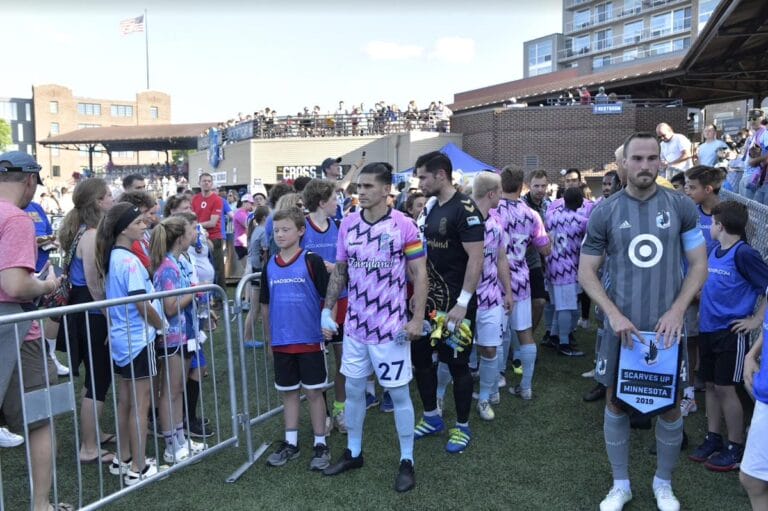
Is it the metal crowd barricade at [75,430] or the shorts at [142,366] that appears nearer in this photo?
the metal crowd barricade at [75,430]

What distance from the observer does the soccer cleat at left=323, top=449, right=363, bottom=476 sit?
4.03 meters

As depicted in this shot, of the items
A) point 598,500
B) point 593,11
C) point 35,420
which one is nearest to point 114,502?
point 35,420

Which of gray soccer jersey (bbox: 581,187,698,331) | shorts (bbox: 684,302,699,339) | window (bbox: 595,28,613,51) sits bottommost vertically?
shorts (bbox: 684,302,699,339)

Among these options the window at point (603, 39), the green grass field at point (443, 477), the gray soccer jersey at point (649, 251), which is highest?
the window at point (603, 39)

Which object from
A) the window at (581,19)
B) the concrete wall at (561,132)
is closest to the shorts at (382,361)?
the concrete wall at (561,132)

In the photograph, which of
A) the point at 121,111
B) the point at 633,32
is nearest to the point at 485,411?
the point at 633,32

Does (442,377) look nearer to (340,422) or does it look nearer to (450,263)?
(340,422)

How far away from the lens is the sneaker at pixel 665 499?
344 centimetres

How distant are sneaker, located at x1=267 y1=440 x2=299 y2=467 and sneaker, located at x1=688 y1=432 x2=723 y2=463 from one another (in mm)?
2800

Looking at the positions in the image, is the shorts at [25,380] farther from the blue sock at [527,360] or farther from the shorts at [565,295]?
the shorts at [565,295]

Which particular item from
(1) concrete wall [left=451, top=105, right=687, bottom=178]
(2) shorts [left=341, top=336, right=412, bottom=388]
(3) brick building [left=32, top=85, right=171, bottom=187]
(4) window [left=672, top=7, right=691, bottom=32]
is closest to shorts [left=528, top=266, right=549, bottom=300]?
(2) shorts [left=341, top=336, right=412, bottom=388]

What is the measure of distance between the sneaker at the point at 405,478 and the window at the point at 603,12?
71133 millimetres

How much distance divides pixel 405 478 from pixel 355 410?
0.54m

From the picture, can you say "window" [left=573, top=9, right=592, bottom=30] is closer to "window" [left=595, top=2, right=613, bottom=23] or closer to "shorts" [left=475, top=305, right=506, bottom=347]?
"window" [left=595, top=2, right=613, bottom=23]
